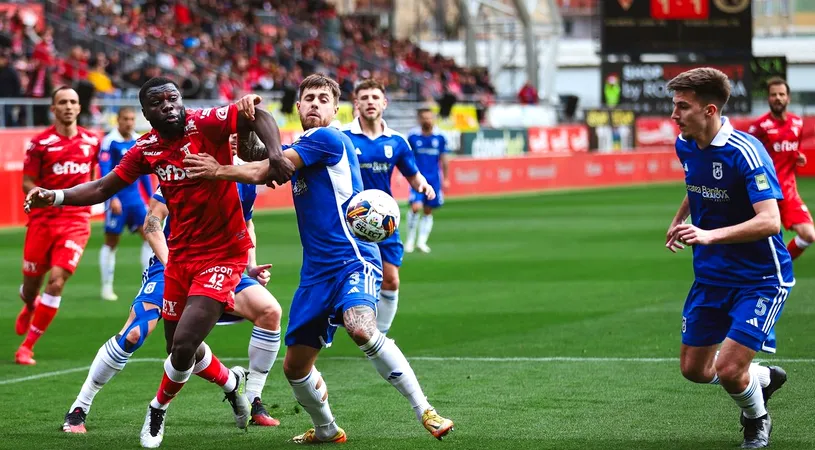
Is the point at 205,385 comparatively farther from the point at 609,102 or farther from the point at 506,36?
the point at 506,36

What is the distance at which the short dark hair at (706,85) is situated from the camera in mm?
7188

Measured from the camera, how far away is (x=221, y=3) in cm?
4112

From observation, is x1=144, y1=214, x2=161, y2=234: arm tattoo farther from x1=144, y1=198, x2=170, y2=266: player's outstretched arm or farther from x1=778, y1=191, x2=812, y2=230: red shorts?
x1=778, y1=191, x2=812, y2=230: red shorts

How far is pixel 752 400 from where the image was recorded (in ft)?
24.1

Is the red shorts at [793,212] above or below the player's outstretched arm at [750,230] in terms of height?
below

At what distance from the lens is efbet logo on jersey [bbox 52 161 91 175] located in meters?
11.8

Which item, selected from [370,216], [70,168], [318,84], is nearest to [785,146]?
[70,168]

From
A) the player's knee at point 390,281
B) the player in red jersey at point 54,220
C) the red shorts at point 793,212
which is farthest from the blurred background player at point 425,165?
the player in red jersey at point 54,220

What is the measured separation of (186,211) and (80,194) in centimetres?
71

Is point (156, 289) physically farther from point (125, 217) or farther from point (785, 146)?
point (785, 146)

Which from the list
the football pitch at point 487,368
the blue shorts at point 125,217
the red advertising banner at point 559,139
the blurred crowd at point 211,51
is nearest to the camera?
the football pitch at point 487,368

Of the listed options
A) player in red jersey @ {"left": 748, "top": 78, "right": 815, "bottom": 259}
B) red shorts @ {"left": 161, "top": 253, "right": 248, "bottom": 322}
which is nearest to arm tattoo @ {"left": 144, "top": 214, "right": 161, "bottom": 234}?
red shorts @ {"left": 161, "top": 253, "right": 248, "bottom": 322}

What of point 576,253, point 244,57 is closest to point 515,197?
point 244,57

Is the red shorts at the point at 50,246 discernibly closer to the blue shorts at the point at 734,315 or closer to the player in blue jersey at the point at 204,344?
the player in blue jersey at the point at 204,344
